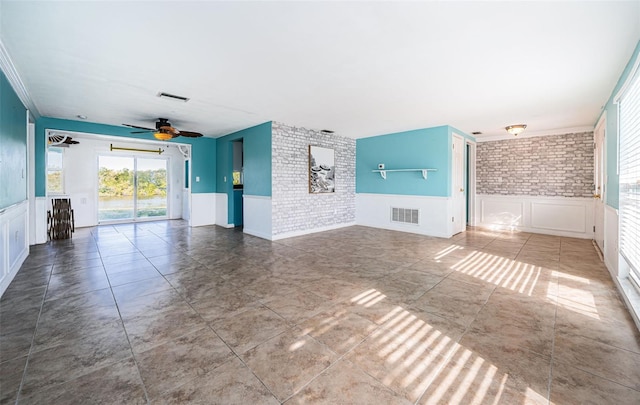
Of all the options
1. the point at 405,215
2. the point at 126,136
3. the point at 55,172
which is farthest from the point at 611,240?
the point at 55,172

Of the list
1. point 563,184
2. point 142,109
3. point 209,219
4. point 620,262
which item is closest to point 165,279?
point 142,109

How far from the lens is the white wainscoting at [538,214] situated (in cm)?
595

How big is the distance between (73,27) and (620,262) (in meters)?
6.12

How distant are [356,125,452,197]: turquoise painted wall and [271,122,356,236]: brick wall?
466mm

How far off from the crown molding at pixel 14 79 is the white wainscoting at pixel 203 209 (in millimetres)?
3689

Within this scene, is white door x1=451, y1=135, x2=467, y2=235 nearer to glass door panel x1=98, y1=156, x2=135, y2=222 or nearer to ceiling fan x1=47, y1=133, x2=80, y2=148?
ceiling fan x1=47, y1=133, x2=80, y2=148

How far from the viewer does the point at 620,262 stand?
3164 millimetres

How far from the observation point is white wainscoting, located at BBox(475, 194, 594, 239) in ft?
19.5

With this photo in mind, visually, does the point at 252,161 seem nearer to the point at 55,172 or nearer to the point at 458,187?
the point at 458,187

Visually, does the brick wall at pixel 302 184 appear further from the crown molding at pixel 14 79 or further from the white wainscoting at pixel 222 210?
the crown molding at pixel 14 79

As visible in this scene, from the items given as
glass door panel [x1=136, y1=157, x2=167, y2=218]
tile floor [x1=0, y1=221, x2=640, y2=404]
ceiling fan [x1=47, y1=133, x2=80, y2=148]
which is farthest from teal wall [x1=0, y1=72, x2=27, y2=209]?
glass door panel [x1=136, y1=157, x2=167, y2=218]

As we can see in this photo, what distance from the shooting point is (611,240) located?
3664mm

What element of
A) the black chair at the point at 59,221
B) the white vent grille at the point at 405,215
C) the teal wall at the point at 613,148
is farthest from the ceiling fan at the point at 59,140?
the teal wall at the point at 613,148

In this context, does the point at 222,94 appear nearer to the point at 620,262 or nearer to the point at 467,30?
the point at 467,30
